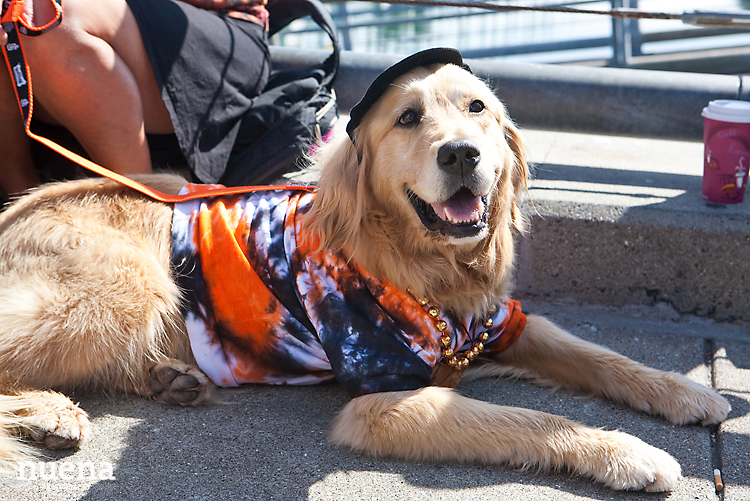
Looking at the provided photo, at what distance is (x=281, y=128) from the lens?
3354mm

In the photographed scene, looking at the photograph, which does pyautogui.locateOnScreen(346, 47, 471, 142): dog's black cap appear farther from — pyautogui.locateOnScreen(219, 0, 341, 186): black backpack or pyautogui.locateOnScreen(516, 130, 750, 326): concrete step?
pyautogui.locateOnScreen(516, 130, 750, 326): concrete step

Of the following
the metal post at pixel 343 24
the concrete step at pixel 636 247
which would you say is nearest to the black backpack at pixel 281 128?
the concrete step at pixel 636 247

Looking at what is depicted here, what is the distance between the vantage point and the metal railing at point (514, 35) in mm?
7945

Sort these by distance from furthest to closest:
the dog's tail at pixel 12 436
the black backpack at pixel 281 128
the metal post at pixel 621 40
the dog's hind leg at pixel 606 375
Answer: the metal post at pixel 621 40
the black backpack at pixel 281 128
the dog's hind leg at pixel 606 375
the dog's tail at pixel 12 436

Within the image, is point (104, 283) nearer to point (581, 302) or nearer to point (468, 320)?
point (468, 320)

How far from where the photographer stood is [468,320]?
8.54 ft

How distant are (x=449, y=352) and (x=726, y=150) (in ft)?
6.10

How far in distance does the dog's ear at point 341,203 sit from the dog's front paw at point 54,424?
3.72ft

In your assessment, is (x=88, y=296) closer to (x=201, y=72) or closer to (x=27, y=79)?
(x=27, y=79)

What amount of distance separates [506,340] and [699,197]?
152 cm

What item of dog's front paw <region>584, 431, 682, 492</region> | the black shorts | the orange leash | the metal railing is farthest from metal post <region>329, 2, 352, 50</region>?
dog's front paw <region>584, 431, 682, 492</region>

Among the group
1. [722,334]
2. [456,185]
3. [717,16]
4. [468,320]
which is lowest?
[722,334]

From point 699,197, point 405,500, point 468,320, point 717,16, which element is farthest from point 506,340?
point 717,16

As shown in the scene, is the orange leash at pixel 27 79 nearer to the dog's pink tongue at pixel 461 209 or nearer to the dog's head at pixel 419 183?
the dog's head at pixel 419 183
